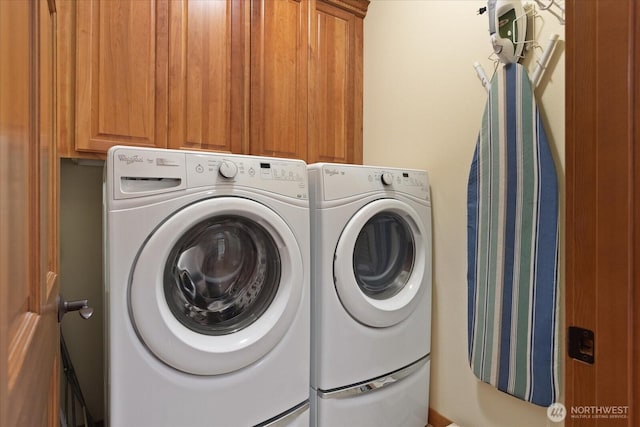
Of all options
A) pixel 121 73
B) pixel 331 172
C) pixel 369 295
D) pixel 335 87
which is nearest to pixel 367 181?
pixel 331 172

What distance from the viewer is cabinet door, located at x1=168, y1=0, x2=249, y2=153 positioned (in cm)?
137

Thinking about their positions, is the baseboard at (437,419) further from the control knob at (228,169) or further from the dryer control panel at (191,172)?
the control knob at (228,169)

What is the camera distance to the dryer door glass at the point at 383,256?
1.33 meters

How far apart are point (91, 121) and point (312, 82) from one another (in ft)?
3.21

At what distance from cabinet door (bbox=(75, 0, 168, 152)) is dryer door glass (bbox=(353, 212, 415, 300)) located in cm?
90

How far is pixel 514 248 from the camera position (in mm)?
1184

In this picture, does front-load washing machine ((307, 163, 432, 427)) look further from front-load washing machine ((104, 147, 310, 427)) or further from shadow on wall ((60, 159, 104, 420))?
shadow on wall ((60, 159, 104, 420))

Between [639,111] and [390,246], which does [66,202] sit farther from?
[639,111]

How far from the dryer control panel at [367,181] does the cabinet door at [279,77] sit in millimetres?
478

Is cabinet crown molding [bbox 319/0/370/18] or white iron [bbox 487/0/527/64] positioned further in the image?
cabinet crown molding [bbox 319/0/370/18]

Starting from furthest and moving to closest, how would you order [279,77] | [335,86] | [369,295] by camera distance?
[335,86], [279,77], [369,295]

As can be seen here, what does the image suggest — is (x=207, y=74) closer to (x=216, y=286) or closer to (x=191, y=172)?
(x=191, y=172)

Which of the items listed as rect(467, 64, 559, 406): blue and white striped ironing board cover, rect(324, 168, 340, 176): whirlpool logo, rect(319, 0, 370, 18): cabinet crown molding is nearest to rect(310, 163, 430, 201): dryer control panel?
rect(324, 168, 340, 176): whirlpool logo

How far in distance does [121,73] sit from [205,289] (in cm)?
87
